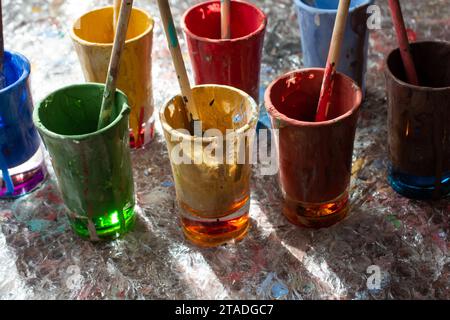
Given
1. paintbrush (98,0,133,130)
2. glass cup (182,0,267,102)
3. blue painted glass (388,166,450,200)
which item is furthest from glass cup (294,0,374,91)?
paintbrush (98,0,133,130)

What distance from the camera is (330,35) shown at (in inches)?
34.5

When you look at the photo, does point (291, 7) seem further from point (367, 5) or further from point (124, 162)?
point (124, 162)

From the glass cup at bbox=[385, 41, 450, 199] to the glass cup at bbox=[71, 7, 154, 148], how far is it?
29 centimetres

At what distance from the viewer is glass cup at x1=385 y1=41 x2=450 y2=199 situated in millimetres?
727

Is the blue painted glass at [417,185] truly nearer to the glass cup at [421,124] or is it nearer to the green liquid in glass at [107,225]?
the glass cup at [421,124]

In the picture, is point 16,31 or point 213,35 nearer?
point 213,35

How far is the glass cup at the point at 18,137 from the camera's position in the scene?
77 centimetres

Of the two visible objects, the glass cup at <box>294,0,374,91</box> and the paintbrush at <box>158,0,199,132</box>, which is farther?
the glass cup at <box>294,0,374,91</box>

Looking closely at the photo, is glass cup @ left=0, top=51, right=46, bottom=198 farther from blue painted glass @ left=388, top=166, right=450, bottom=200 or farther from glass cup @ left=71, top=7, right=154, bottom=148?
blue painted glass @ left=388, top=166, right=450, bottom=200

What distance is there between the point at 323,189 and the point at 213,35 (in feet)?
0.93

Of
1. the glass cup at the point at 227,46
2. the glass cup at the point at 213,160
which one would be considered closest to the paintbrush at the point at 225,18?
the glass cup at the point at 227,46

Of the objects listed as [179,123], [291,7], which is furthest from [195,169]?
[291,7]

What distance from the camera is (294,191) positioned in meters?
0.75
